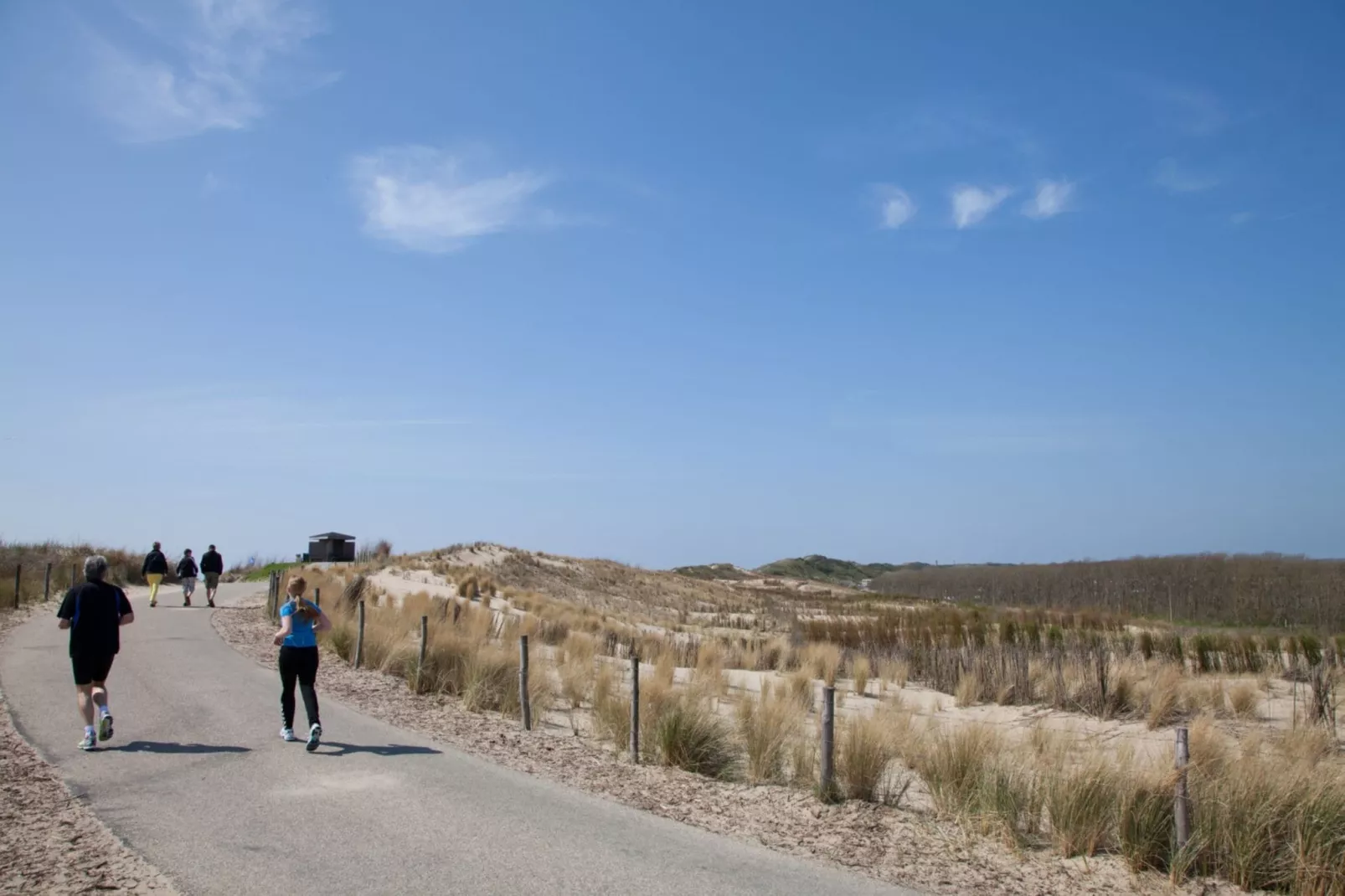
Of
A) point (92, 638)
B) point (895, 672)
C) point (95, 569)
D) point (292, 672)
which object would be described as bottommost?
point (895, 672)

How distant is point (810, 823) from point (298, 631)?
6.07 metres

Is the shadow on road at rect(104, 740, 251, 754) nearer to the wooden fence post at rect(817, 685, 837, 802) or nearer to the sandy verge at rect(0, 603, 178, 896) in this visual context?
the sandy verge at rect(0, 603, 178, 896)

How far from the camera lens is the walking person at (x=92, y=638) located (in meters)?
9.57

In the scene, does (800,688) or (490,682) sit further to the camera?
(800,688)

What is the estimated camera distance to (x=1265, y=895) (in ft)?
21.4

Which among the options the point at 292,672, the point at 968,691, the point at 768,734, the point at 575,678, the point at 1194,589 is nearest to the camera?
the point at 768,734

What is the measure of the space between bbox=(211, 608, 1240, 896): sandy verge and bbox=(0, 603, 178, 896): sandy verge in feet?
12.8

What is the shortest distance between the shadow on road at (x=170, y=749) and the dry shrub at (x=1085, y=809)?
26.4 ft

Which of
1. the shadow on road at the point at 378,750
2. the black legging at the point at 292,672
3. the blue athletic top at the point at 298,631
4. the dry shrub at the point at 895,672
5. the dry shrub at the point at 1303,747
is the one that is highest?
the blue athletic top at the point at 298,631

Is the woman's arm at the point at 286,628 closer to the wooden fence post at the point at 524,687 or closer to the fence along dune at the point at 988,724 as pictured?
the wooden fence post at the point at 524,687

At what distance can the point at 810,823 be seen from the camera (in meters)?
8.02

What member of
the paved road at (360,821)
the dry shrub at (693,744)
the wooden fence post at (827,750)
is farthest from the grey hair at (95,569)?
the wooden fence post at (827,750)

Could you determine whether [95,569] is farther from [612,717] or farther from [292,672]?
[612,717]

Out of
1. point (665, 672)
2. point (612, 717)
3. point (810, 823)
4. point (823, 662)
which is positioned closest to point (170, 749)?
point (612, 717)
